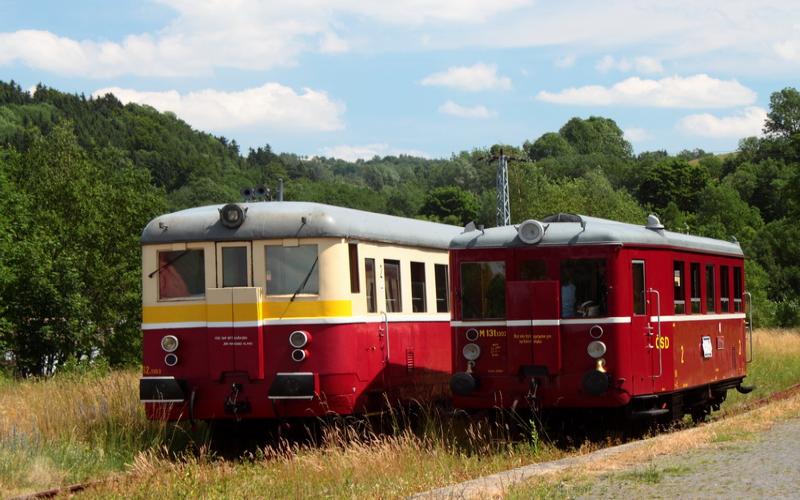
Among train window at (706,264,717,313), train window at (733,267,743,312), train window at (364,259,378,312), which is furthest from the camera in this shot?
train window at (733,267,743,312)

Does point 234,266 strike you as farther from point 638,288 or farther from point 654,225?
point 654,225

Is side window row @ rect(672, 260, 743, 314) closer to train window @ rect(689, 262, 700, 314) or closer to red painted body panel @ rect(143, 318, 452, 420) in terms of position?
train window @ rect(689, 262, 700, 314)

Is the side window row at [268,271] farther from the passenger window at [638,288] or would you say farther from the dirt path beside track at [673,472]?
the dirt path beside track at [673,472]

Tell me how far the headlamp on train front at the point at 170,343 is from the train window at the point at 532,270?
4.26m

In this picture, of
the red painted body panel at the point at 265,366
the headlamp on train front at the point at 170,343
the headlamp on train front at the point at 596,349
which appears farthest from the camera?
the headlamp on train front at the point at 170,343

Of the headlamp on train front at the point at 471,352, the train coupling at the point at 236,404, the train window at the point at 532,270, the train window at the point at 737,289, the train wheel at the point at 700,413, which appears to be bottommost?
the train wheel at the point at 700,413

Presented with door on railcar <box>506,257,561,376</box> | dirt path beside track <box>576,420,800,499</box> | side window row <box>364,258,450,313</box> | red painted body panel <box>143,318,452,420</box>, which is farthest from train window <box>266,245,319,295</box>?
dirt path beside track <box>576,420,800,499</box>

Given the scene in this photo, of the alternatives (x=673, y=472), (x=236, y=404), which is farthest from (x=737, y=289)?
(x=673, y=472)

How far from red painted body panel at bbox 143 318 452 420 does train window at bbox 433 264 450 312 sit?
111 inches

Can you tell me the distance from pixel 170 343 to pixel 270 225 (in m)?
1.88

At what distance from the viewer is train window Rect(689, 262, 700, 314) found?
17000 millimetres

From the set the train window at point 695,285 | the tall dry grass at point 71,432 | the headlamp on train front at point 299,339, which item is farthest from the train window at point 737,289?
the tall dry grass at point 71,432

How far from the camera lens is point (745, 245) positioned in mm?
80688

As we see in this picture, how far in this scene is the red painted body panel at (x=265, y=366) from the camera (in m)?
14.6
